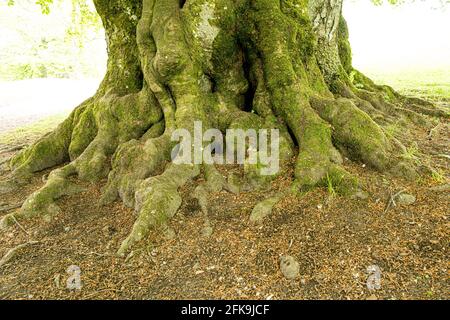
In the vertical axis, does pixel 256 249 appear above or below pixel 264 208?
below

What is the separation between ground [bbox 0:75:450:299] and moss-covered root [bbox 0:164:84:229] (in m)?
0.15

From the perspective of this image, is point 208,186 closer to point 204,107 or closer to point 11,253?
point 204,107

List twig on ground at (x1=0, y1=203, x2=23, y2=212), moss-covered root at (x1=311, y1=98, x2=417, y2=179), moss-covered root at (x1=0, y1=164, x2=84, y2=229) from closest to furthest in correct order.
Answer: moss-covered root at (x1=311, y1=98, x2=417, y2=179) → moss-covered root at (x1=0, y1=164, x2=84, y2=229) → twig on ground at (x1=0, y1=203, x2=23, y2=212)

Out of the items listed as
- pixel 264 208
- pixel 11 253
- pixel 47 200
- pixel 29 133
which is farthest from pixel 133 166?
pixel 29 133

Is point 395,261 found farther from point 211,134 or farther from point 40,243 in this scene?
point 40,243

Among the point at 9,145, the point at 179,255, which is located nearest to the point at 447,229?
the point at 179,255

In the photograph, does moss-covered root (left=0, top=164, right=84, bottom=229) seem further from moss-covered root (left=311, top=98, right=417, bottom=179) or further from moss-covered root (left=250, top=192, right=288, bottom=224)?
moss-covered root (left=311, top=98, right=417, bottom=179)

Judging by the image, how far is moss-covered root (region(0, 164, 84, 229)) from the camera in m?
4.82

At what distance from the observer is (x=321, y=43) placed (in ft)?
20.6

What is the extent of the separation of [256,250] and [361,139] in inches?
89.1
